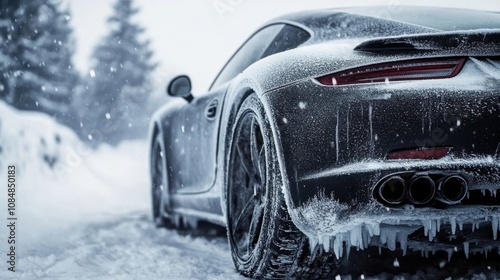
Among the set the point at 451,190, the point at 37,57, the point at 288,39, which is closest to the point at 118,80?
the point at 37,57

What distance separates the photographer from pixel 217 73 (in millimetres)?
4746

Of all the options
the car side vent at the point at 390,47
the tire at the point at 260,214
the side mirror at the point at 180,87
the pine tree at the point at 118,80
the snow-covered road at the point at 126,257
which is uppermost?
the pine tree at the point at 118,80

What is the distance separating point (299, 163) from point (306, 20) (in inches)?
51.0

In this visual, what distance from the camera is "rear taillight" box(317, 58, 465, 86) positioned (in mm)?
2410

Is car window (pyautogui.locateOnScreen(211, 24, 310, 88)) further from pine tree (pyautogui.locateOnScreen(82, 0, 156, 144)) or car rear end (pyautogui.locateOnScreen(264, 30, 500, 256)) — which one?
pine tree (pyautogui.locateOnScreen(82, 0, 156, 144))

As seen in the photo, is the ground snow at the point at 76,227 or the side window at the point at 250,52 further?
the side window at the point at 250,52

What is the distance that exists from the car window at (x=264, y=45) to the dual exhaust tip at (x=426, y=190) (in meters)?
1.25

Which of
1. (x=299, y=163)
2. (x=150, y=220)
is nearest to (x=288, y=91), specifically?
(x=299, y=163)

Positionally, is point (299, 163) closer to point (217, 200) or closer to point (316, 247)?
point (316, 247)

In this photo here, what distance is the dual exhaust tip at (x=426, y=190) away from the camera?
2350 mm

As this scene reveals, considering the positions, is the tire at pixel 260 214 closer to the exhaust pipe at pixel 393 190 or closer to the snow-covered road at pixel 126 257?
the snow-covered road at pixel 126 257

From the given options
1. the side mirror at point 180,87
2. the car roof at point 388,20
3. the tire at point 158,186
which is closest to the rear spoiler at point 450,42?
the car roof at point 388,20

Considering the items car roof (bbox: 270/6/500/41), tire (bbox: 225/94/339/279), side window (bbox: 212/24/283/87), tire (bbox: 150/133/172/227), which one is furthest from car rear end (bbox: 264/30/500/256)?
tire (bbox: 150/133/172/227)

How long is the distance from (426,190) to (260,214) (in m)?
0.90
